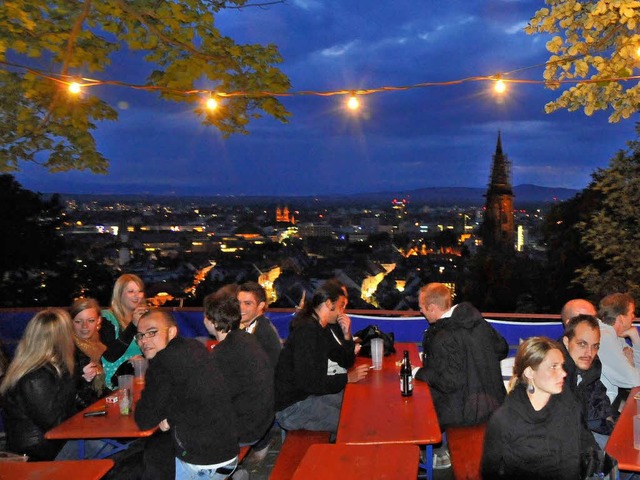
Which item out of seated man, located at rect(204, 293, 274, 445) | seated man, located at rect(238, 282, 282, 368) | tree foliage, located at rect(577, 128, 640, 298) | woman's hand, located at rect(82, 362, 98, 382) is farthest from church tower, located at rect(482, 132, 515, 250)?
seated man, located at rect(204, 293, 274, 445)

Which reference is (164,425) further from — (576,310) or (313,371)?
(576,310)

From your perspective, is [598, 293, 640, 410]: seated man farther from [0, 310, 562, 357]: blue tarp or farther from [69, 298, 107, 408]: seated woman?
[69, 298, 107, 408]: seated woman

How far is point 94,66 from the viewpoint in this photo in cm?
586

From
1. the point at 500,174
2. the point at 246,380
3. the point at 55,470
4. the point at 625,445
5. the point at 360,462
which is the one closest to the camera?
the point at 360,462

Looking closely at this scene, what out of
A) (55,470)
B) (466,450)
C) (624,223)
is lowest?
(466,450)

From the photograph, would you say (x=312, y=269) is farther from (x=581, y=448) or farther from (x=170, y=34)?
(x=581, y=448)

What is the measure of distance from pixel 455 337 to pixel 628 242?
872 cm

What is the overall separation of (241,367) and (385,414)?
0.91 meters

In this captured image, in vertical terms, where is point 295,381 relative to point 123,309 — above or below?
below

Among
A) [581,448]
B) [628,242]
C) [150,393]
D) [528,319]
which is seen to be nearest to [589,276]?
[628,242]

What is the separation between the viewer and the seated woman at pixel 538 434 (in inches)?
109

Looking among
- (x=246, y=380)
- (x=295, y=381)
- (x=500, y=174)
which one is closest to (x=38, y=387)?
(x=246, y=380)

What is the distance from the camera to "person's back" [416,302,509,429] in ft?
12.7

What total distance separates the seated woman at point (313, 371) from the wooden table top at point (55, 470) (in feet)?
5.04
